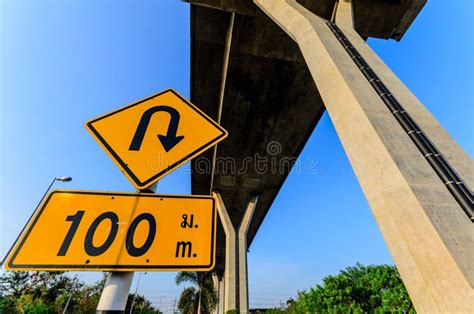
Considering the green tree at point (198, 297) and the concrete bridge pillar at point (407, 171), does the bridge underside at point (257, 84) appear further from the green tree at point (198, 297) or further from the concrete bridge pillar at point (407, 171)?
the green tree at point (198, 297)

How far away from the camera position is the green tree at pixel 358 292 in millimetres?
13734

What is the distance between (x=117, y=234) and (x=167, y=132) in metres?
0.87

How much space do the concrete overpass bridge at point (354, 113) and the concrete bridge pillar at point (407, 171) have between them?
11 mm

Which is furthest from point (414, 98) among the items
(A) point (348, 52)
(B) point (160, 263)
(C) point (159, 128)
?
(B) point (160, 263)

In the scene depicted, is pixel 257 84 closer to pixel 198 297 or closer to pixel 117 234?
pixel 117 234

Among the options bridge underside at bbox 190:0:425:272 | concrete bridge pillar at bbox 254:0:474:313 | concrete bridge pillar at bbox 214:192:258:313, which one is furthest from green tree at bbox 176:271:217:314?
concrete bridge pillar at bbox 254:0:474:313

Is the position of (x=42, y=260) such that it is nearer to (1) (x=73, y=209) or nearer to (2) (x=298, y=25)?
(1) (x=73, y=209)

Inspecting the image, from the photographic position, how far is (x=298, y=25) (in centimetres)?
534

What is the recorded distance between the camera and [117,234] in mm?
1306

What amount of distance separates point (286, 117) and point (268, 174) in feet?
18.3

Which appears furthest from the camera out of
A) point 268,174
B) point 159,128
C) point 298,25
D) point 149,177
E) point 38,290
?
point 38,290

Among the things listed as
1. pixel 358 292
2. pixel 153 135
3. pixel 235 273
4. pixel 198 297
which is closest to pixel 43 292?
pixel 198 297

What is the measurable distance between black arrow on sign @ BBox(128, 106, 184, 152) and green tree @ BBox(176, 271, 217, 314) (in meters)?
26.3

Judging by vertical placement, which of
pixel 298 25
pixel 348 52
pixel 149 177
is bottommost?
pixel 149 177
